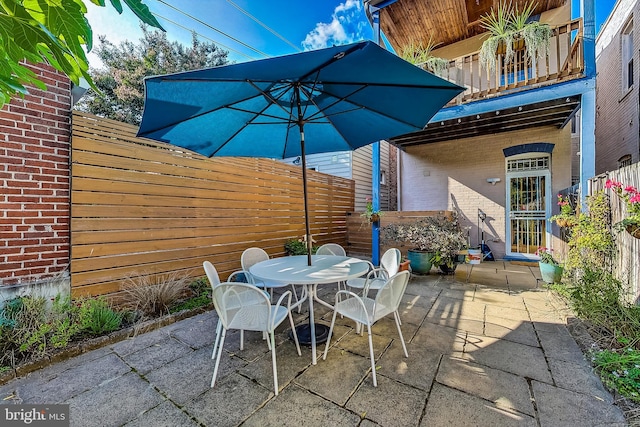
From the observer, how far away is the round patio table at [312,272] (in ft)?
7.29

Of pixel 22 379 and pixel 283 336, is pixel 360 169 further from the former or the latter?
pixel 22 379

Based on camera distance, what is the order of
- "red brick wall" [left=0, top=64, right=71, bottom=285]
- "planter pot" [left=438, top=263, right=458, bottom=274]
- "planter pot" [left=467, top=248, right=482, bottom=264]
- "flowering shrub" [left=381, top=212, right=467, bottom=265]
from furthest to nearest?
"planter pot" [left=467, top=248, right=482, bottom=264]
"planter pot" [left=438, top=263, right=458, bottom=274]
"flowering shrub" [left=381, top=212, right=467, bottom=265]
"red brick wall" [left=0, top=64, right=71, bottom=285]

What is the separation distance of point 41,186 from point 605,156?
12412 millimetres

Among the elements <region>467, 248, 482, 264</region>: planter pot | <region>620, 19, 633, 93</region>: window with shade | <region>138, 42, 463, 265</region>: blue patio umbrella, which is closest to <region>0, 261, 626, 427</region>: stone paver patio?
<region>138, 42, 463, 265</region>: blue patio umbrella

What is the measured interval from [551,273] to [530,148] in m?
3.28

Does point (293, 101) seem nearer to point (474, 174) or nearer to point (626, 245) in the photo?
point (626, 245)

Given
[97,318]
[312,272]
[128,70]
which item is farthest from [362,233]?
[128,70]

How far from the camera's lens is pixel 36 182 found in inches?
104

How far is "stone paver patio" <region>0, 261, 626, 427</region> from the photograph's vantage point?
1.64 meters

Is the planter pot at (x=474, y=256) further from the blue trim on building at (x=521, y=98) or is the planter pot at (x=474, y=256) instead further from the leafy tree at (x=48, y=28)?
the leafy tree at (x=48, y=28)

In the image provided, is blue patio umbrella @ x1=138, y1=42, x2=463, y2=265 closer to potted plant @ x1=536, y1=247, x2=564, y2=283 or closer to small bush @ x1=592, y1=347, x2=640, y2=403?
small bush @ x1=592, y1=347, x2=640, y2=403

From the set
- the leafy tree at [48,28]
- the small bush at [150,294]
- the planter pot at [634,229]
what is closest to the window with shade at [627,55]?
the planter pot at [634,229]

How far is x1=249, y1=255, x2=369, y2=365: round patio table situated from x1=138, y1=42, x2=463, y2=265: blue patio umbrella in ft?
1.00

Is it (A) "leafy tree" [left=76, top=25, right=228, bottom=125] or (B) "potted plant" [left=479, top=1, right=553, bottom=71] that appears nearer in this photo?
(B) "potted plant" [left=479, top=1, right=553, bottom=71]
